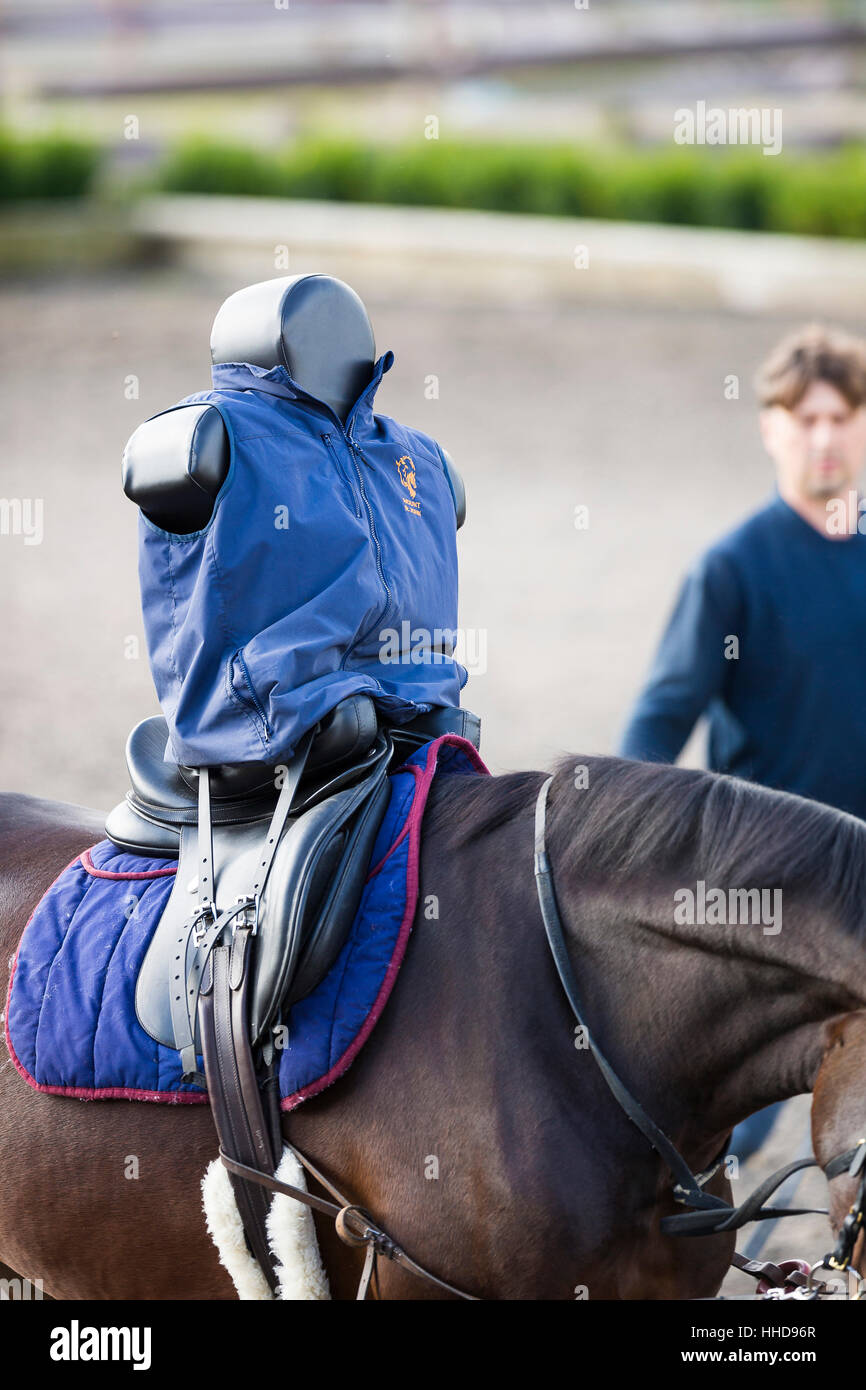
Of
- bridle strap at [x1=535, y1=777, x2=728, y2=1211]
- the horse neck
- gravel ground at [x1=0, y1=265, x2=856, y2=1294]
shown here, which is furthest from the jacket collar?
gravel ground at [x1=0, y1=265, x2=856, y2=1294]

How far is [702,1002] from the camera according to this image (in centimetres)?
212

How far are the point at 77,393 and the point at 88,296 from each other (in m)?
2.32

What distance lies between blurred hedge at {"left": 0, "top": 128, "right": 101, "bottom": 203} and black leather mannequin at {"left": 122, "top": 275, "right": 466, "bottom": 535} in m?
14.1

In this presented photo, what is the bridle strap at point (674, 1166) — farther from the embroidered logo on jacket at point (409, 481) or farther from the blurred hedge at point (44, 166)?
the blurred hedge at point (44, 166)

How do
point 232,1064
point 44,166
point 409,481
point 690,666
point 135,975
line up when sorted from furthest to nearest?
1. point 44,166
2. point 690,666
3. point 409,481
4. point 135,975
5. point 232,1064

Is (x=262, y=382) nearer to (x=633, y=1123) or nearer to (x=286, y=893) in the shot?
(x=286, y=893)

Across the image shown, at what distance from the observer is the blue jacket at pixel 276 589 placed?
226 cm

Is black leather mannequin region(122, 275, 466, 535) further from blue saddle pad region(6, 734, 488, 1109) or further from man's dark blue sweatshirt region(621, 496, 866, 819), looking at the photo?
man's dark blue sweatshirt region(621, 496, 866, 819)

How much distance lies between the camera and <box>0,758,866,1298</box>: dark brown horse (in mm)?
2064

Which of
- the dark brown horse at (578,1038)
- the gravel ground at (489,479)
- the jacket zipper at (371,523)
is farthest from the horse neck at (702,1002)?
the gravel ground at (489,479)

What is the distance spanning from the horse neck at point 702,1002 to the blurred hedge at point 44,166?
15010mm

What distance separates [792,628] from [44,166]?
551 inches

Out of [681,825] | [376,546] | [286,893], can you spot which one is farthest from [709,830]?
[376,546]
